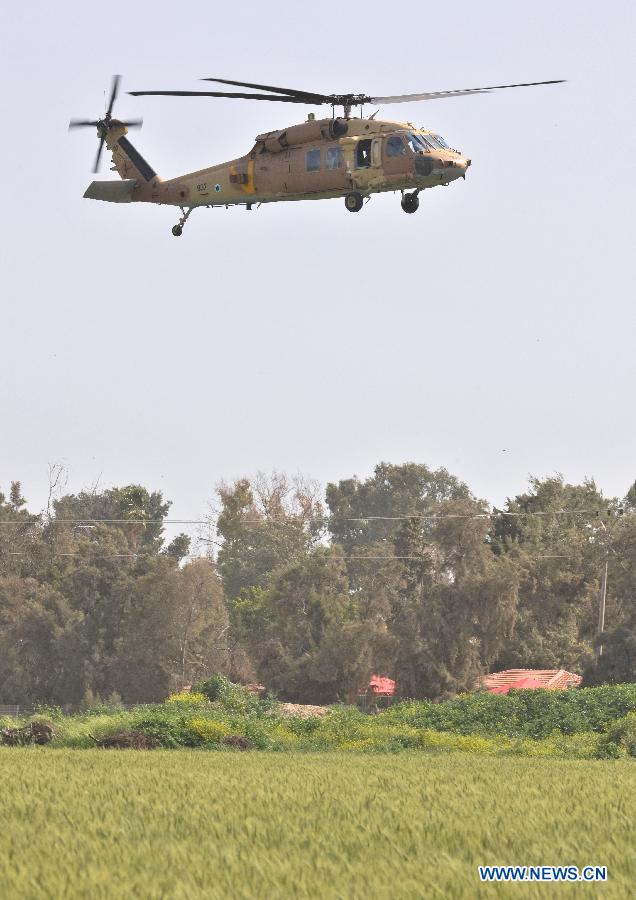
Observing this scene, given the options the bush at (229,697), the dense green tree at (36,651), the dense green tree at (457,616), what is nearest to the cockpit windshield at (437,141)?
the bush at (229,697)

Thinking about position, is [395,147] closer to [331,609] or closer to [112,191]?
[112,191]

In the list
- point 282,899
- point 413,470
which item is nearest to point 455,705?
point 282,899

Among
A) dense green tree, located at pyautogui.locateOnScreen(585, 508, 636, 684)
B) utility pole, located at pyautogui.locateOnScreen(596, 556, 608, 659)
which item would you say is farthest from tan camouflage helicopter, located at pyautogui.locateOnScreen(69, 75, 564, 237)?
utility pole, located at pyautogui.locateOnScreen(596, 556, 608, 659)

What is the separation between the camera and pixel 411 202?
38781 millimetres

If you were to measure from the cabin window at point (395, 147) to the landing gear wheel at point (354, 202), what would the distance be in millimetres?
1427

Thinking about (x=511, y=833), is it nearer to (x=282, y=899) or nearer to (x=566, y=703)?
(x=282, y=899)

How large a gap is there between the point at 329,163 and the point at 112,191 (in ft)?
30.8

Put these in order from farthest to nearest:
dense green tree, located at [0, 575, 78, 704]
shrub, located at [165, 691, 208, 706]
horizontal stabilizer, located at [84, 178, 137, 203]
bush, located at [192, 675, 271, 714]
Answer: dense green tree, located at [0, 575, 78, 704] < horizontal stabilizer, located at [84, 178, 137, 203] < bush, located at [192, 675, 271, 714] < shrub, located at [165, 691, 208, 706]

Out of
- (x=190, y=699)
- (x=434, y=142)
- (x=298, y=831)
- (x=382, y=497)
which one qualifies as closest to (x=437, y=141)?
(x=434, y=142)

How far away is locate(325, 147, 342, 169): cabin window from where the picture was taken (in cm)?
3959

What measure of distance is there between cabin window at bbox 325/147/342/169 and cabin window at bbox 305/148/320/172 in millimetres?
313

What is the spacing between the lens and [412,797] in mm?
20562

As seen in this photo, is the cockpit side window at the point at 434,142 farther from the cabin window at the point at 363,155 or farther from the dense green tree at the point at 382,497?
the dense green tree at the point at 382,497

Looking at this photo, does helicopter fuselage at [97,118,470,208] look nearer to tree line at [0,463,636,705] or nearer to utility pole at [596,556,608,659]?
tree line at [0,463,636,705]
